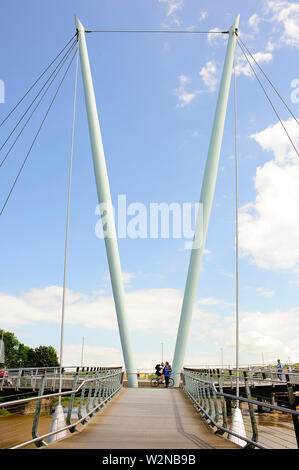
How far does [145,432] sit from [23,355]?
96445 millimetres

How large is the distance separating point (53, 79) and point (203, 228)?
32.6 ft

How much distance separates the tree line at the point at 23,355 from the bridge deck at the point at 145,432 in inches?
2594

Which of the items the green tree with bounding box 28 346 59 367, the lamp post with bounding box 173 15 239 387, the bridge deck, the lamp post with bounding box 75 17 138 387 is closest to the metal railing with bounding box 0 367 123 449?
the bridge deck

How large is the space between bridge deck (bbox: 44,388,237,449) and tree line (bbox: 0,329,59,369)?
65886 millimetres

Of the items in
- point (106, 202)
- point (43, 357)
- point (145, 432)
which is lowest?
point (145, 432)

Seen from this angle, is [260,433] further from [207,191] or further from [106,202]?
[106,202]

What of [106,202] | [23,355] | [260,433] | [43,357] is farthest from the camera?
[23,355]

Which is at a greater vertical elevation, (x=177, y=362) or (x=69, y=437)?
(x=177, y=362)

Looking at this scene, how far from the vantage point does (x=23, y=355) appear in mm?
96188

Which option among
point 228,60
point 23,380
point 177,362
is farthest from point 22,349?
point 228,60

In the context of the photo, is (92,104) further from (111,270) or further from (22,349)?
(22,349)

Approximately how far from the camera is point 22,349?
327 ft

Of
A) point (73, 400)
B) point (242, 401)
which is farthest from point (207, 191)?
point (73, 400)

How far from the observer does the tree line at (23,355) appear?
7350cm
